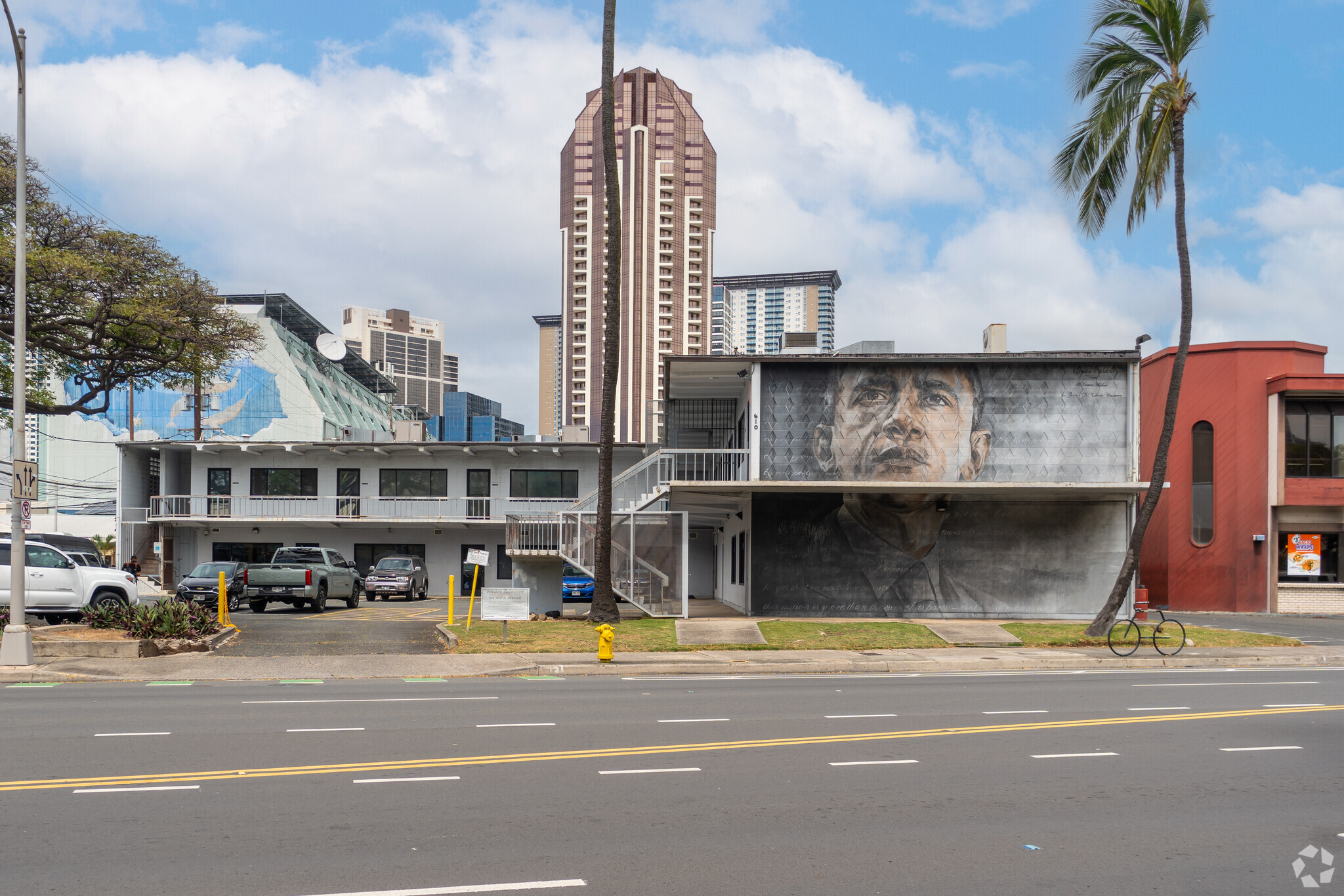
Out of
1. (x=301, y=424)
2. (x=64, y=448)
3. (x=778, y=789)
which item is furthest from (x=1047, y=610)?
(x=64, y=448)

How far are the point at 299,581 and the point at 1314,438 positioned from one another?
32.2 metres

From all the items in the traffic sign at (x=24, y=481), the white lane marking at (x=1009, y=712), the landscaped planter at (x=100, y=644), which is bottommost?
the landscaped planter at (x=100, y=644)

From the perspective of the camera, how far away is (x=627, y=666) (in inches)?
717

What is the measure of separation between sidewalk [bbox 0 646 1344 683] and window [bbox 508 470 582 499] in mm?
24408

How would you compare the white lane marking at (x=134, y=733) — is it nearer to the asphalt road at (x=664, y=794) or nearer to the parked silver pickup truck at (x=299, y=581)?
the asphalt road at (x=664, y=794)

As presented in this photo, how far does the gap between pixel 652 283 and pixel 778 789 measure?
13599 centimetres

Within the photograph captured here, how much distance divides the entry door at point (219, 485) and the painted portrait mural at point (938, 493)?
27.2 meters

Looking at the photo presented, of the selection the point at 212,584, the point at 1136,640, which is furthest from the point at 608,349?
the point at 212,584

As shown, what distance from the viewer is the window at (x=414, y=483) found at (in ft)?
145

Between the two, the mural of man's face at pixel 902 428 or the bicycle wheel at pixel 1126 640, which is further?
the mural of man's face at pixel 902 428

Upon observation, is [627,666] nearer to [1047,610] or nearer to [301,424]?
[1047,610]

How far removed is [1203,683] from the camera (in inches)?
644

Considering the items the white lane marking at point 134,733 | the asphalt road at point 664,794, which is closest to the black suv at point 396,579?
the asphalt road at point 664,794

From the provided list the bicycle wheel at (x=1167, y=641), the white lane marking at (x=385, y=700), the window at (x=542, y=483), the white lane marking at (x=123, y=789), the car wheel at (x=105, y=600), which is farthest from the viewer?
the window at (x=542, y=483)
